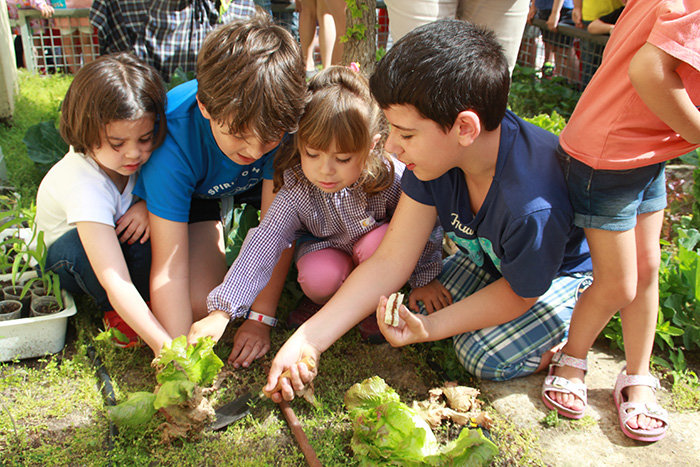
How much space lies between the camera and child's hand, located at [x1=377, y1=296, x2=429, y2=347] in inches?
74.2

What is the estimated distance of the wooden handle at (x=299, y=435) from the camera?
1763 mm

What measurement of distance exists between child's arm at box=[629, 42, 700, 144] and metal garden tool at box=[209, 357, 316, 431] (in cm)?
133

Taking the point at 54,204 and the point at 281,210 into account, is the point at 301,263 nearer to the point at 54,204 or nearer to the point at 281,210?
the point at 281,210

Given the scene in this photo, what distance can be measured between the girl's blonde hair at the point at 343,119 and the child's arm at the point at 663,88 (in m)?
0.91

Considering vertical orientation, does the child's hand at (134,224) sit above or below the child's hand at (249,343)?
above

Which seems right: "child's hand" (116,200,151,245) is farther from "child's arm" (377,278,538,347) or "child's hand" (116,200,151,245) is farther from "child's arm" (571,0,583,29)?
"child's arm" (571,0,583,29)

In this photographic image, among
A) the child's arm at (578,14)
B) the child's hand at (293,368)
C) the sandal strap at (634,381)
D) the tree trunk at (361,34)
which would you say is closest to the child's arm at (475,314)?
the child's hand at (293,368)

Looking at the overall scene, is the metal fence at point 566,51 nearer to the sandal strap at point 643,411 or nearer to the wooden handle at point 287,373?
the sandal strap at point 643,411

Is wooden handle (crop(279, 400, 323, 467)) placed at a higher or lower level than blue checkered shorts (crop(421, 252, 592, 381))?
lower

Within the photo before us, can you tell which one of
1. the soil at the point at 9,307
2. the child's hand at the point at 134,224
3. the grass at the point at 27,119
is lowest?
the grass at the point at 27,119

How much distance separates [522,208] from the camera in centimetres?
Answer: 174

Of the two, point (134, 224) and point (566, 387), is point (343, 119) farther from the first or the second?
point (566, 387)

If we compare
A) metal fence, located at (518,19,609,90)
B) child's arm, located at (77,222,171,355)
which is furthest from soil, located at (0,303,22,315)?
metal fence, located at (518,19,609,90)

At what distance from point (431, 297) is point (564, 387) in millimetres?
653
